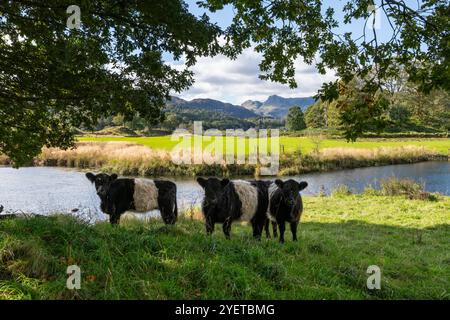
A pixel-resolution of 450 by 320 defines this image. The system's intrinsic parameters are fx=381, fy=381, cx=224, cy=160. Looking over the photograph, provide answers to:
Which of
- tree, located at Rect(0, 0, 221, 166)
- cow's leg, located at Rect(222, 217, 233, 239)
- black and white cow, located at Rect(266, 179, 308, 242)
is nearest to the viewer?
tree, located at Rect(0, 0, 221, 166)

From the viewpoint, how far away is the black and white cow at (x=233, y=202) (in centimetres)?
952

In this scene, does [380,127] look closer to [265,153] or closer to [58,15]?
[58,15]

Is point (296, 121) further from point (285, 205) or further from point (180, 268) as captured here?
point (180, 268)

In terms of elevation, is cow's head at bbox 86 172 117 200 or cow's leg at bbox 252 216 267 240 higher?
cow's head at bbox 86 172 117 200

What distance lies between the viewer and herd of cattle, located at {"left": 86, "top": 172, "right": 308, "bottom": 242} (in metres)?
9.58

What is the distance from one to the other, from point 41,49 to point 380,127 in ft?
27.1

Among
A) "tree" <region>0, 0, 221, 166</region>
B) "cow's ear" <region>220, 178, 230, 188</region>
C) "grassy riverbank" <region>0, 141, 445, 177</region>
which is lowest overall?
"grassy riverbank" <region>0, 141, 445, 177</region>

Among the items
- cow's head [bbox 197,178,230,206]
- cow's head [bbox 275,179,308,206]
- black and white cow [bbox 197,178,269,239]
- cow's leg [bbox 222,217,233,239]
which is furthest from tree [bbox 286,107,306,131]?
cow's leg [bbox 222,217,233,239]

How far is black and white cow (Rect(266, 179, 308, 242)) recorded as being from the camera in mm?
9898

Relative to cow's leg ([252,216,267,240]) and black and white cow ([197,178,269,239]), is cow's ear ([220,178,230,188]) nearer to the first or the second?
black and white cow ([197,178,269,239])

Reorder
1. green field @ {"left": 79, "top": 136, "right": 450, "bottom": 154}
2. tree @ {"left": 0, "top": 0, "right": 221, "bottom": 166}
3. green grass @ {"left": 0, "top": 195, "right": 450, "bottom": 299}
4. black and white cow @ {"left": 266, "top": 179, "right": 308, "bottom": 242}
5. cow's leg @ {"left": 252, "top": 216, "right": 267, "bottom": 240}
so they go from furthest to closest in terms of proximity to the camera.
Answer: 1. green field @ {"left": 79, "top": 136, "right": 450, "bottom": 154}
2. cow's leg @ {"left": 252, "top": 216, "right": 267, "bottom": 240}
3. black and white cow @ {"left": 266, "top": 179, "right": 308, "bottom": 242}
4. tree @ {"left": 0, "top": 0, "right": 221, "bottom": 166}
5. green grass @ {"left": 0, "top": 195, "right": 450, "bottom": 299}

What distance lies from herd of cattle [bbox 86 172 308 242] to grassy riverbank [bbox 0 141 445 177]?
24.3 meters

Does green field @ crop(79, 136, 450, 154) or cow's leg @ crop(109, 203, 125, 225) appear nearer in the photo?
cow's leg @ crop(109, 203, 125, 225)
